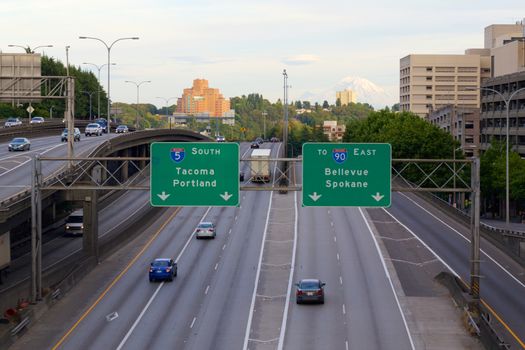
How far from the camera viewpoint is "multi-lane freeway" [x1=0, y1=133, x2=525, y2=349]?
40.9 metres

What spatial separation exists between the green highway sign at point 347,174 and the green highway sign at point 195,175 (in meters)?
3.70

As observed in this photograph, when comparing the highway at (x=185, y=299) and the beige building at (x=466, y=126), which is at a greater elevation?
the beige building at (x=466, y=126)

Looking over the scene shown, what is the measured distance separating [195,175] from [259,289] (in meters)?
10.7

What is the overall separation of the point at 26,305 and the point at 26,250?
22812mm

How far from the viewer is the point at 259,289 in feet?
171

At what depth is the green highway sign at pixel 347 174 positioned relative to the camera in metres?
43.9

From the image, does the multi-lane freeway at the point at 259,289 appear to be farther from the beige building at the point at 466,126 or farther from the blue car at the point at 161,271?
the beige building at the point at 466,126

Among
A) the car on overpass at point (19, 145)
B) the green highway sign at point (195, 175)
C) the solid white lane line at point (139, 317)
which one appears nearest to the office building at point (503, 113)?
the car on overpass at point (19, 145)

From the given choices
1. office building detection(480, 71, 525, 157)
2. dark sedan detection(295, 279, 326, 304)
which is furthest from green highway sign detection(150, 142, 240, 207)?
office building detection(480, 71, 525, 157)

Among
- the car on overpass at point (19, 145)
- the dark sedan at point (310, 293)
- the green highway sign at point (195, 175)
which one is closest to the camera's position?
the green highway sign at point (195, 175)

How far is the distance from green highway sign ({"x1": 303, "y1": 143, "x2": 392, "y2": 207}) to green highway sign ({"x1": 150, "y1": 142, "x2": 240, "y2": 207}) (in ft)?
12.1

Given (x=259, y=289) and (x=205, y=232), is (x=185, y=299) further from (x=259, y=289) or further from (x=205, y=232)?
(x=205, y=232)

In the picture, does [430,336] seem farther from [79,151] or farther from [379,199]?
[79,151]

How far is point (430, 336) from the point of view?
4131 centimetres
